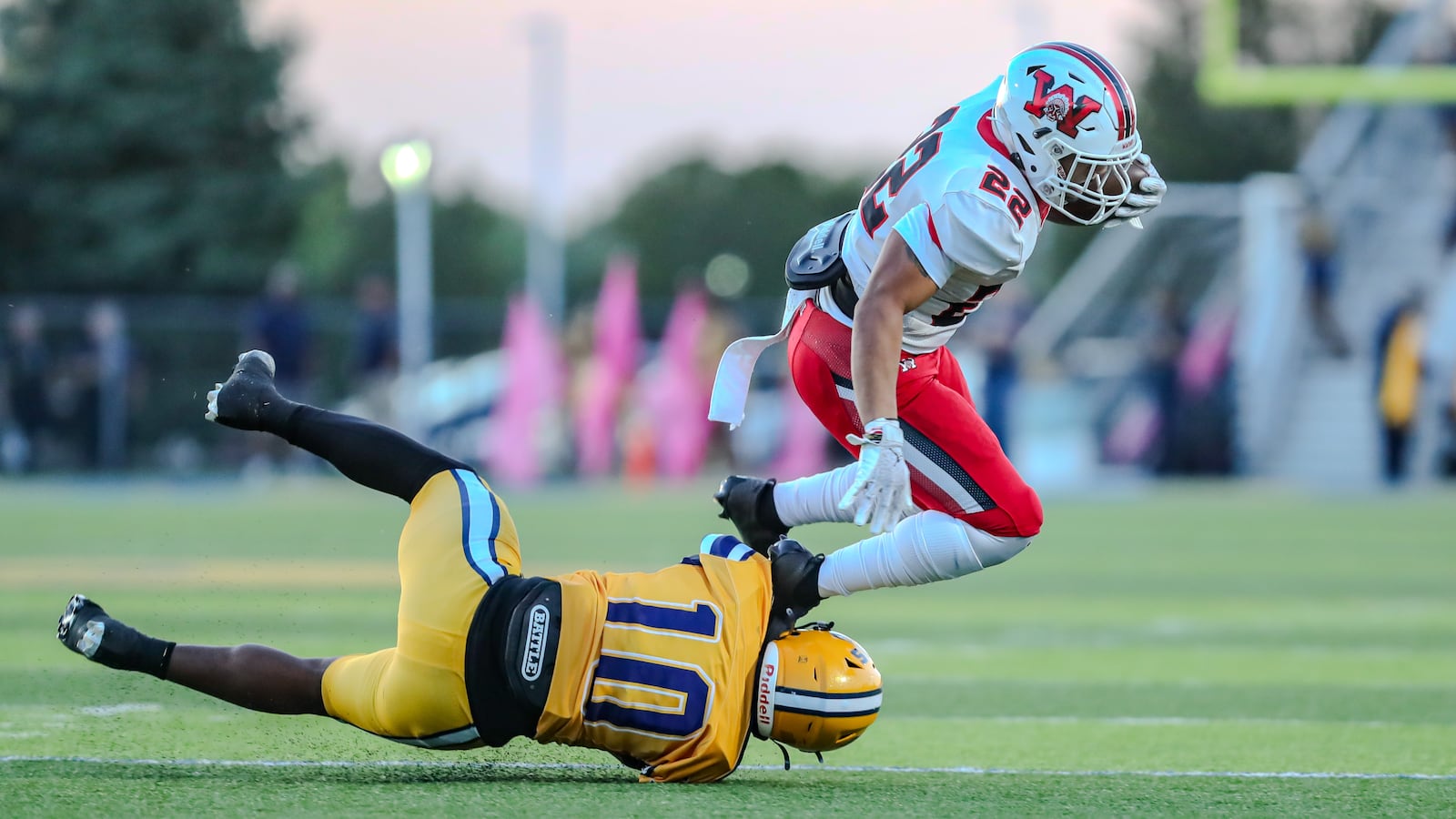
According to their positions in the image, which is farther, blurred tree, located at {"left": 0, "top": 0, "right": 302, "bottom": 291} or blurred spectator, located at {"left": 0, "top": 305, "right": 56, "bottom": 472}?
blurred tree, located at {"left": 0, "top": 0, "right": 302, "bottom": 291}

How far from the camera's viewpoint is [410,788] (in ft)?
12.1

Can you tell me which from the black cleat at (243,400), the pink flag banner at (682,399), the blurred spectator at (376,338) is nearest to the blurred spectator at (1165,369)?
the pink flag banner at (682,399)

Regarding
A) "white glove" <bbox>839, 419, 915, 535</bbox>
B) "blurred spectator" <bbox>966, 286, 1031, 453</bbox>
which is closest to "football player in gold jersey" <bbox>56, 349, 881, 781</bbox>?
"white glove" <bbox>839, 419, 915, 535</bbox>

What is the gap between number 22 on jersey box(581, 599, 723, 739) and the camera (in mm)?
3684

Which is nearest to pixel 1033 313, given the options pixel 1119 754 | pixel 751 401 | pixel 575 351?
pixel 751 401

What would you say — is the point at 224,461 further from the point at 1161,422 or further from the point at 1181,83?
the point at 1181,83

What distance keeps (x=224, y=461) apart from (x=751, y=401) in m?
6.20

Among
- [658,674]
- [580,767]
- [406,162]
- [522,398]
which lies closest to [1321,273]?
[522,398]

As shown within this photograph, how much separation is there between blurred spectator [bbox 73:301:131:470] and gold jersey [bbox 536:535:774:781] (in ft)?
53.9

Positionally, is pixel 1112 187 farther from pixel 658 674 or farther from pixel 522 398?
pixel 522 398

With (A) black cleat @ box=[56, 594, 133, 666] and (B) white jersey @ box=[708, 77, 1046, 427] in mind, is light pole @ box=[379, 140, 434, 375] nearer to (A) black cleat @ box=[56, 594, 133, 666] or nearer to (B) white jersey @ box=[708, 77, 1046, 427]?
(B) white jersey @ box=[708, 77, 1046, 427]

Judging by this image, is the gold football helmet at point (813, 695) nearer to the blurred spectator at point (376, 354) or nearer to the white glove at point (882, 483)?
the white glove at point (882, 483)

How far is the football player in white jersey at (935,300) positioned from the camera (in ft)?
13.2

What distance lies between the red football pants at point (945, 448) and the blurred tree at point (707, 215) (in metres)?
53.2
